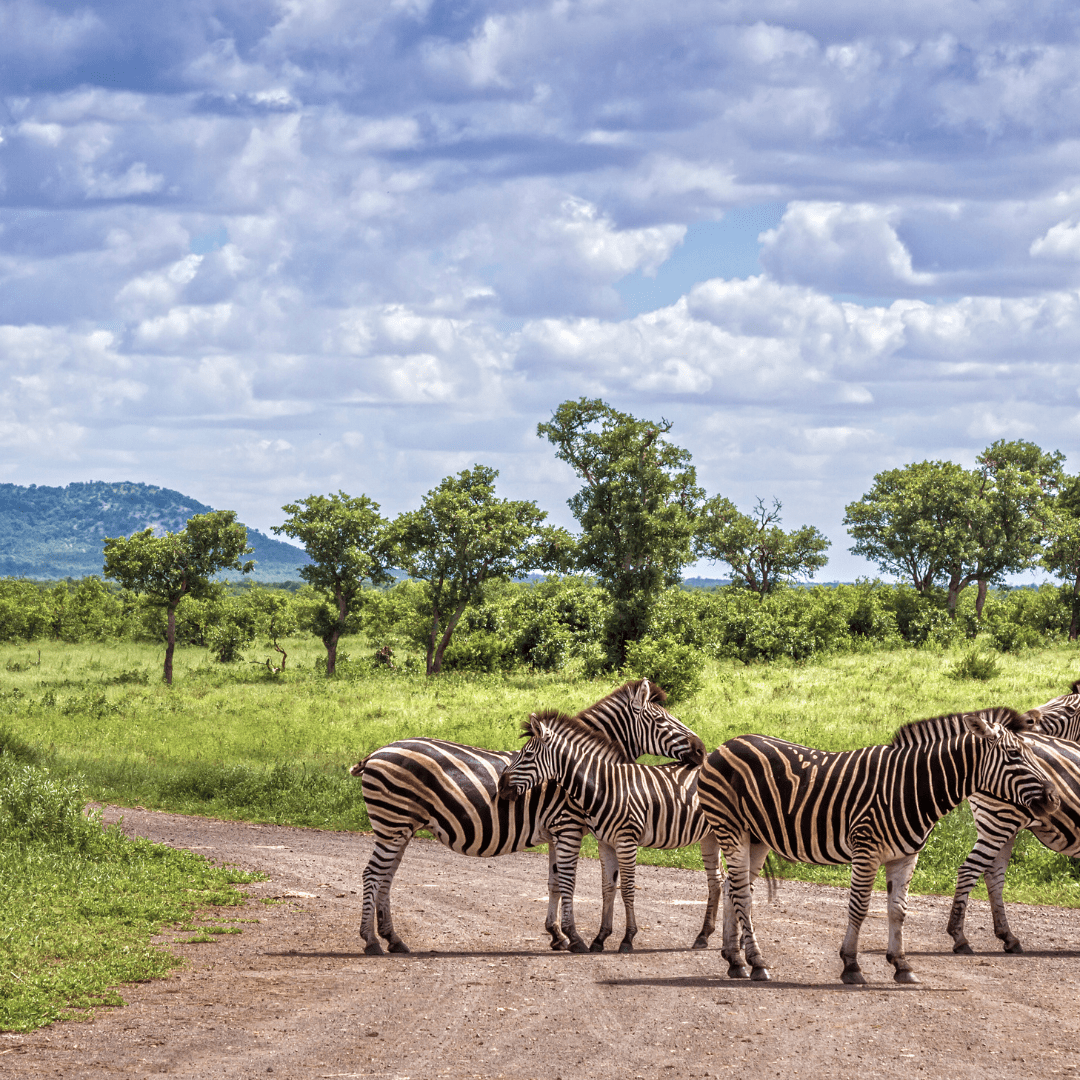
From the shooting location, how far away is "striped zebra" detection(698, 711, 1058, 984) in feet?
33.6

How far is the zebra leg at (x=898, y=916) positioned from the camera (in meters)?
10.2

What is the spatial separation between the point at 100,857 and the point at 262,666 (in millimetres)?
38355

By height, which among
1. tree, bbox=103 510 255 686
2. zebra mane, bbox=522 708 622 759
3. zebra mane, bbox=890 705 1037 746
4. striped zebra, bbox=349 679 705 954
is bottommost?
striped zebra, bbox=349 679 705 954

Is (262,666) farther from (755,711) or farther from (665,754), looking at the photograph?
(665,754)

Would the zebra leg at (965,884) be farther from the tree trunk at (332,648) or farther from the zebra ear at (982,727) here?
the tree trunk at (332,648)

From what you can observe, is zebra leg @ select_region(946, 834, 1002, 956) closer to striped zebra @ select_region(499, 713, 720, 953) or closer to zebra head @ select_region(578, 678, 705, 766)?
striped zebra @ select_region(499, 713, 720, 953)

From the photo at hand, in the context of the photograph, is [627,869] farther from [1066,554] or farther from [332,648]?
[1066,554]

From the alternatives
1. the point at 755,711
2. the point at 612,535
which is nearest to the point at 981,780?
the point at 755,711

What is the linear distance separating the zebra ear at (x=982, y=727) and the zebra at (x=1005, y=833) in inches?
66.7

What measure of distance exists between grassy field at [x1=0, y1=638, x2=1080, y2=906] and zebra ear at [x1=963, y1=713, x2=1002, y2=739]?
566cm

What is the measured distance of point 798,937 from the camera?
40.3ft

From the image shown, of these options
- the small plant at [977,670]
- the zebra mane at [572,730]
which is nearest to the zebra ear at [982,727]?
the zebra mane at [572,730]

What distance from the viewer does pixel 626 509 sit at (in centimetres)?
4531

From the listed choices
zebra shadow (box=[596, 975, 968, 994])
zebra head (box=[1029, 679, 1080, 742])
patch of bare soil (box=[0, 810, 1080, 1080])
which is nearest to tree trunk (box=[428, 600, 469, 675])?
patch of bare soil (box=[0, 810, 1080, 1080])
